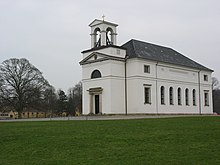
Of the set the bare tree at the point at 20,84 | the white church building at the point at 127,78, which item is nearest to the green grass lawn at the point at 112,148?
the white church building at the point at 127,78

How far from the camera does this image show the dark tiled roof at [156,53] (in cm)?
5131

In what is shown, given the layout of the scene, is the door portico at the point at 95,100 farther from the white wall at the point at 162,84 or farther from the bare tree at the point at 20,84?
the bare tree at the point at 20,84

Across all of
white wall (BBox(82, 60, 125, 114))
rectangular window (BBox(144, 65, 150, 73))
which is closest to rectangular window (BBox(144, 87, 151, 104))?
rectangular window (BBox(144, 65, 150, 73))

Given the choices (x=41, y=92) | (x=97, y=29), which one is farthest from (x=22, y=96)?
(x=97, y=29)

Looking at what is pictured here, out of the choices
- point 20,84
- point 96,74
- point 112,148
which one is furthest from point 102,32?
point 112,148

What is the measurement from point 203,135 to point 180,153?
4.15 meters

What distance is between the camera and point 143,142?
1471cm

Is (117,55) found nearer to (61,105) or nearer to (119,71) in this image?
(119,71)

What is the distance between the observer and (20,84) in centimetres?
6247

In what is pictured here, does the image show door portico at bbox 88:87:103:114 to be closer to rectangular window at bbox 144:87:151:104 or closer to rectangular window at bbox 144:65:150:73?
rectangular window at bbox 144:87:151:104

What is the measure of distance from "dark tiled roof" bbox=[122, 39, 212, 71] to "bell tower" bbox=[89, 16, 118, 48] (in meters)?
3.13

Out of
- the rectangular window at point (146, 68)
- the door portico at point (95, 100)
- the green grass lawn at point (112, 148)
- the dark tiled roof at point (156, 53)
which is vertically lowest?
the green grass lawn at point (112, 148)

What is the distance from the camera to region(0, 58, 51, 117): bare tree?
61500mm

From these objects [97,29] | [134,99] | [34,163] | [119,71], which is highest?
[97,29]
